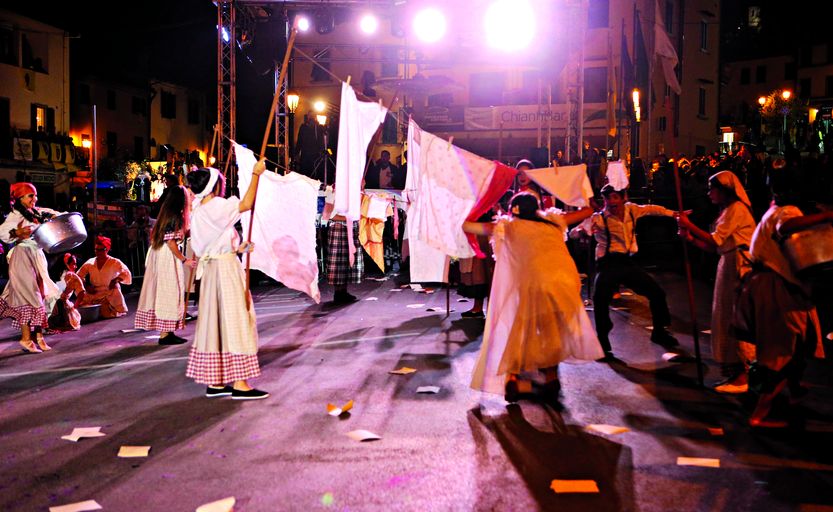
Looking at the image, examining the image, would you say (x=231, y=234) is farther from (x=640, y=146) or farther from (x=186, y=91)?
(x=186, y=91)

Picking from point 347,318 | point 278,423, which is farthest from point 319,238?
point 278,423

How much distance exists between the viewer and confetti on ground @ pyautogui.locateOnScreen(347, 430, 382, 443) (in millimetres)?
5682

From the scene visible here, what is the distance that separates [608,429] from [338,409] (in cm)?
229

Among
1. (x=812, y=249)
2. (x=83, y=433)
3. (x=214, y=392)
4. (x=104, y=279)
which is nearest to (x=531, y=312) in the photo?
(x=812, y=249)

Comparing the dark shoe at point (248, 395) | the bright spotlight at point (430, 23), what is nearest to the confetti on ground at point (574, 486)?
the dark shoe at point (248, 395)

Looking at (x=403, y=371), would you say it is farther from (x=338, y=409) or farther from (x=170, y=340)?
(x=170, y=340)

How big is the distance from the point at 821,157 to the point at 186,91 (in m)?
45.4

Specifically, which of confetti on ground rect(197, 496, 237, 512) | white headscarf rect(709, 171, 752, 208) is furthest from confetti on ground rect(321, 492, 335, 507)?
white headscarf rect(709, 171, 752, 208)

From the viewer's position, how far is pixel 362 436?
572 cm

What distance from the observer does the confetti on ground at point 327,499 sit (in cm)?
440

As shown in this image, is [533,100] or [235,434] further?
[533,100]

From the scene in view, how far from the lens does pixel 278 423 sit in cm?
616

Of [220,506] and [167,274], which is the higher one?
[167,274]

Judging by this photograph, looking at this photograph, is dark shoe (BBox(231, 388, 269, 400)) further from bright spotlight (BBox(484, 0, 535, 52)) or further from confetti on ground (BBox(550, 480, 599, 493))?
bright spotlight (BBox(484, 0, 535, 52))
